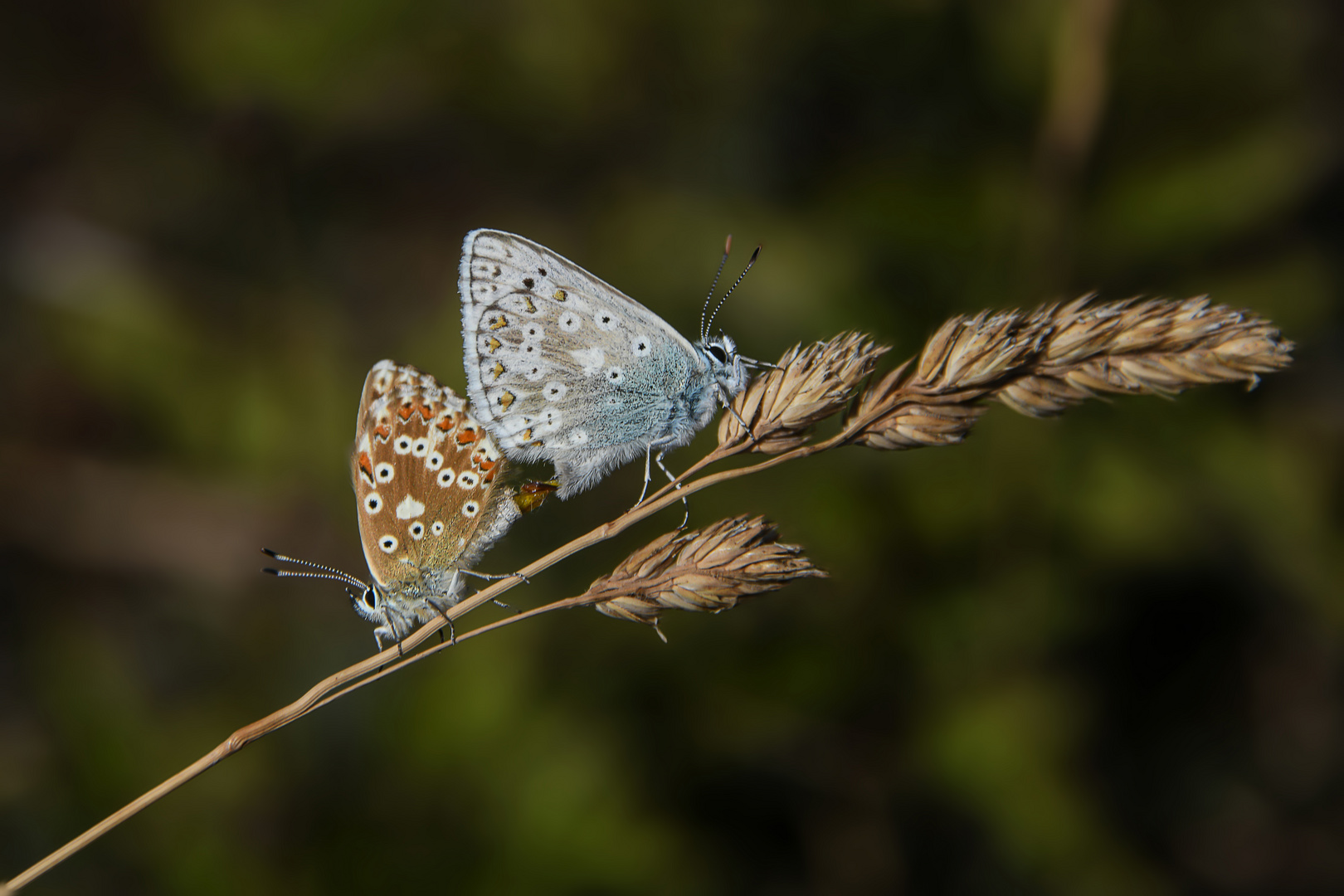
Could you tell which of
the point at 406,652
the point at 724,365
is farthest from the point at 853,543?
the point at 406,652

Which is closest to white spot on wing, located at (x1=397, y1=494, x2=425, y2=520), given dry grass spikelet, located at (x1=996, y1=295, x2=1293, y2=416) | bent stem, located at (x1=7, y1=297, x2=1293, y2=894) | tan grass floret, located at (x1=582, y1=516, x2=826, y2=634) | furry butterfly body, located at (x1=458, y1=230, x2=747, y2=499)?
furry butterfly body, located at (x1=458, y1=230, x2=747, y2=499)

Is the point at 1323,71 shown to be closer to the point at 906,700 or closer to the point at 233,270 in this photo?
the point at 906,700

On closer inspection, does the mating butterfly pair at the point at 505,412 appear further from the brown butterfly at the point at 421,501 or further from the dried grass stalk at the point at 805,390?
the dried grass stalk at the point at 805,390

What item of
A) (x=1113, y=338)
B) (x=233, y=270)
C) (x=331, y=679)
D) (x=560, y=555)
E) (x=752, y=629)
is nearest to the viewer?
(x=331, y=679)

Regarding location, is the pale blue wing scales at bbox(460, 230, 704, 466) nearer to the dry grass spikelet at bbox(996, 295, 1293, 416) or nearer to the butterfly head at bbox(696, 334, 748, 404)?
the butterfly head at bbox(696, 334, 748, 404)

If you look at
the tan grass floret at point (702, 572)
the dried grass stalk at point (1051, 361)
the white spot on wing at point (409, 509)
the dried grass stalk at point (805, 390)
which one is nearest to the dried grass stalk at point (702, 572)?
the tan grass floret at point (702, 572)

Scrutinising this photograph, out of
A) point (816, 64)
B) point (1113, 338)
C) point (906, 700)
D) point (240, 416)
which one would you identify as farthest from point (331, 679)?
point (816, 64)

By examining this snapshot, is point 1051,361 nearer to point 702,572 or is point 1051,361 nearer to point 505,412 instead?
point 702,572
